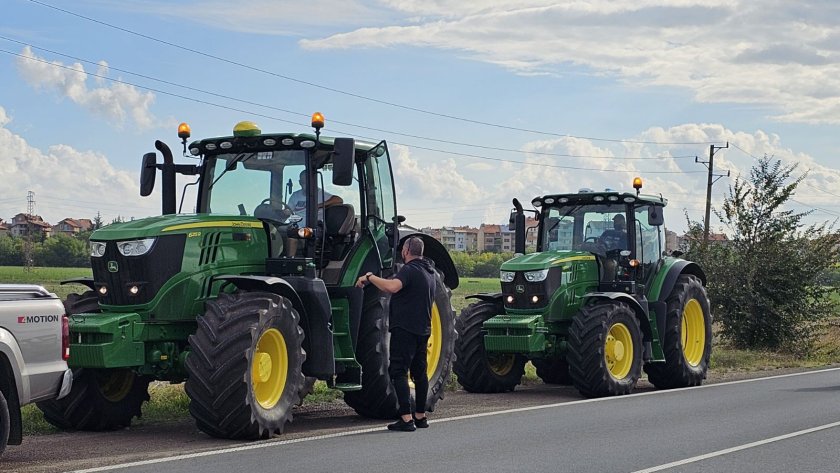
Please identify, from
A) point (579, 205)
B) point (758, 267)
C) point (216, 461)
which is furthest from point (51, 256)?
point (216, 461)

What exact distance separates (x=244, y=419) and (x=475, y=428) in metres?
2.74

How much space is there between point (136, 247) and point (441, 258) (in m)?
4.34

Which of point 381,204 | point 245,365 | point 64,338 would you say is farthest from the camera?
point 381,204

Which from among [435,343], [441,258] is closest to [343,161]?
[441,258]

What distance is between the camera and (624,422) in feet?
42.2

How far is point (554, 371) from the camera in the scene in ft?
61.2

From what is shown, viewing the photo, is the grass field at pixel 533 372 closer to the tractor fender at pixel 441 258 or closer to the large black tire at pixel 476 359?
the large black tire at pixel 476 359

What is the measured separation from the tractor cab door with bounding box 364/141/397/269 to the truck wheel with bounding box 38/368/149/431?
2.98 meters

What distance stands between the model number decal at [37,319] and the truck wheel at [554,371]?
33.2ft

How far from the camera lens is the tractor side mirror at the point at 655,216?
17875 millimetres

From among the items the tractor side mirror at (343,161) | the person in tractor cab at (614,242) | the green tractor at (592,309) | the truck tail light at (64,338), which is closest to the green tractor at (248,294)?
the tractor side mirror at (343,161)

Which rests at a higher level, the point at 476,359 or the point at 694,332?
the point at 694,332

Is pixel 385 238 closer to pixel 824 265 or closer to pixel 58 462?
pixel 58 462

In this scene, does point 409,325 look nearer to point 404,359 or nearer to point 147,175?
point 404,359
